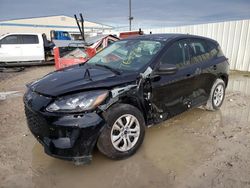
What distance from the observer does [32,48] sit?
1268 cm

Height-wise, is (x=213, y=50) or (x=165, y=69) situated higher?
(x=213, y=50)

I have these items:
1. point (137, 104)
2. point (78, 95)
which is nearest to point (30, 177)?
point (78, 95)

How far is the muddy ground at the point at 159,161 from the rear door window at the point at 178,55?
1.21 meters

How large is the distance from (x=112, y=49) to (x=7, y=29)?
40.4 metres

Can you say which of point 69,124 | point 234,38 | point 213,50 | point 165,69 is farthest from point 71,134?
point 234,38

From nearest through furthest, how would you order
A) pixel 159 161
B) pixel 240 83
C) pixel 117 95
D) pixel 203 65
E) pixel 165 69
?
pixel 117 95 → pixel 159 161 → pixel 165 69 → pixel 203 65 → pixel 240 83

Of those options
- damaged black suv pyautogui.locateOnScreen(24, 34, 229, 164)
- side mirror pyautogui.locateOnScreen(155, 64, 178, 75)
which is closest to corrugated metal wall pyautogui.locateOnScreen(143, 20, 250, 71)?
damaged black suv pyautogui.locateOnScreen(24, 34, 229, 164)

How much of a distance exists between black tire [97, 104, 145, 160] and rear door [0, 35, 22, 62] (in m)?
11.2

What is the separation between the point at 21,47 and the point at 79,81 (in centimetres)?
1098

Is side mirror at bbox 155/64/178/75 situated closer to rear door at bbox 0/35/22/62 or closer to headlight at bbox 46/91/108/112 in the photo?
headlight at bbox 46/91/108/112

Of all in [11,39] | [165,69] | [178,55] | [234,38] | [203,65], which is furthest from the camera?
[11,39]

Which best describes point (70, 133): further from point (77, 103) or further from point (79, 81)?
point (79, 81)

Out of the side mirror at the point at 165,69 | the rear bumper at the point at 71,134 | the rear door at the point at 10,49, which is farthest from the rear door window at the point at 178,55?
the rear door at the point at 10,49

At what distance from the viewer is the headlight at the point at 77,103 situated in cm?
267
